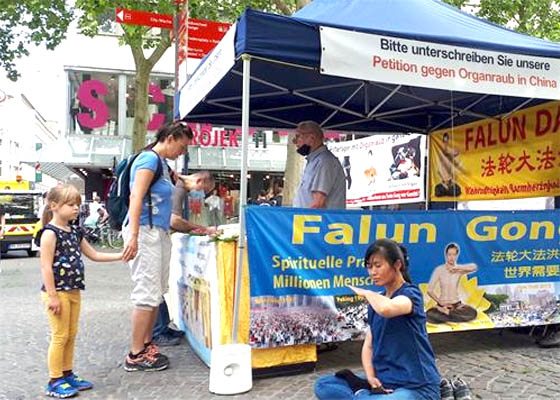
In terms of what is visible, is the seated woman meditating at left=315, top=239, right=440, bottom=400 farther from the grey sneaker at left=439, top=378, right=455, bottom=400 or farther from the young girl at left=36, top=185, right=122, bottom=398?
the young girl at left=36, top=185, right=122, bottom=398

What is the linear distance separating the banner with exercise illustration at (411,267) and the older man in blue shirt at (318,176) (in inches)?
19.9

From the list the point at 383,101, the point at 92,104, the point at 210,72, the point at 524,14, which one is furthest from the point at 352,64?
the point at 92,104

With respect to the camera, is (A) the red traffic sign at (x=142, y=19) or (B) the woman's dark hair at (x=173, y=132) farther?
(A) the red traffic sign at (x=142, y=19)

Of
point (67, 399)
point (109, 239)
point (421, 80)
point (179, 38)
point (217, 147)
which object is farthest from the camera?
point (217, 147)

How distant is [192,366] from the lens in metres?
4.74

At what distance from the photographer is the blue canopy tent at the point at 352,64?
13.4 feet

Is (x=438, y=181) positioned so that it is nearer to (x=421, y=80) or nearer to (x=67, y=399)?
(x=421, y=80)

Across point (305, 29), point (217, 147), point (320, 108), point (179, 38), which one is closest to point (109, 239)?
point (217, 147)

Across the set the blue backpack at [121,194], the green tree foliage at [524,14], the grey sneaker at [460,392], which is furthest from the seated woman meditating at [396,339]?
the green tree foliage at [524,14]

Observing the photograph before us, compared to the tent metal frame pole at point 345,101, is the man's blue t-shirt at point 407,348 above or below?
below

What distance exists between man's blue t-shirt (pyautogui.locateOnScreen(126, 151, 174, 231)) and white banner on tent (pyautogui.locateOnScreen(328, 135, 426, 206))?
4.55m

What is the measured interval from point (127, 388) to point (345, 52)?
291 cm

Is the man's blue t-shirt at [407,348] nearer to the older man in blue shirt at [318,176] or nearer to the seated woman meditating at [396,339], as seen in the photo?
the seated woman meditating at [396,339]

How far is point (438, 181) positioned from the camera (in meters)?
7.72
